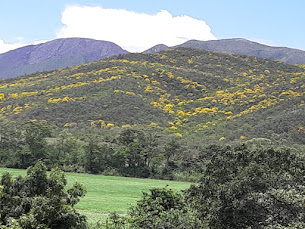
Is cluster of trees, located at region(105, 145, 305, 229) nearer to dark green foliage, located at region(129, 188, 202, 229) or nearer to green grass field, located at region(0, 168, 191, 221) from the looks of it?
dark green foliage, located at region(129, 188, 202, 229)

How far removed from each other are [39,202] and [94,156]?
2399 centimetres

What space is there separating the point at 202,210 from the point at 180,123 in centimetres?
4087

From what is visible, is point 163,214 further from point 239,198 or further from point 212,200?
point 239,198

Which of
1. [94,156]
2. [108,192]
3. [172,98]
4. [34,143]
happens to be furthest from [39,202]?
[172,98]

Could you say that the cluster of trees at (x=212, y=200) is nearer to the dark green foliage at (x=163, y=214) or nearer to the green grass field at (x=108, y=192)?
the dark green foliage at (x=163, y=214)

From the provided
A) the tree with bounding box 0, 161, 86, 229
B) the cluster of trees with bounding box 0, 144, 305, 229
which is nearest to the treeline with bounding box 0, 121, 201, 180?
the cluster of trees with bounding box 0, 144, 305, 229

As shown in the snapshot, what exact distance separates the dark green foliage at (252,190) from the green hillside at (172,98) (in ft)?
94.1

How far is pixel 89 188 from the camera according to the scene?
23.7m

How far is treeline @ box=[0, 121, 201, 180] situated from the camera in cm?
3094

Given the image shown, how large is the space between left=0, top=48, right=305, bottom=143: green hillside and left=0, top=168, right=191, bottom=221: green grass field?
53.2 ft

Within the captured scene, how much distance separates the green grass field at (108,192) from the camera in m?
16.8

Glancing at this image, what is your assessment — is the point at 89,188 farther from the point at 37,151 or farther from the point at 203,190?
the point at 203,190

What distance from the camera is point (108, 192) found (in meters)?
23.1

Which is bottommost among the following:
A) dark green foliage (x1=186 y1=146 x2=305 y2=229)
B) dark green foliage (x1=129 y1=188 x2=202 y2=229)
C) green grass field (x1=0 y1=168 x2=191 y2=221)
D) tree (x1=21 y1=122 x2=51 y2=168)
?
green grass field (x1=0 y1=168 x2=191 y2=221)
